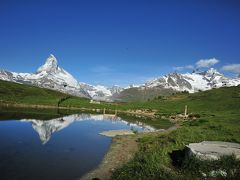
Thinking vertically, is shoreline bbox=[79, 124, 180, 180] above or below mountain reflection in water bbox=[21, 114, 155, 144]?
below

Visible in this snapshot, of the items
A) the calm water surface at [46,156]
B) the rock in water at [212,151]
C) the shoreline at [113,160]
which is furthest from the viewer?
the calm water surface at [46,156]

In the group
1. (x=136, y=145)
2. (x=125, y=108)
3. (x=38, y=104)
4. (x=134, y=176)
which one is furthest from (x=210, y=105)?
(x=134, y=176)

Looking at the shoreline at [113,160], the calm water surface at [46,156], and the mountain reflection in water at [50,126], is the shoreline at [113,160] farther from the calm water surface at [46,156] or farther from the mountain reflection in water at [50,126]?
the mountain reflection in water at [50,126]

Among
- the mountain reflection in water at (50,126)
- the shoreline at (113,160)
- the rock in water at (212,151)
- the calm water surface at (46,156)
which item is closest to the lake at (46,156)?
the calm water surface at (46,156)

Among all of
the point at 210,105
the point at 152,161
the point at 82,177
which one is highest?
the point at 210,105

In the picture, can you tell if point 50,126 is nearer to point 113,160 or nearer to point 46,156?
point 46,156

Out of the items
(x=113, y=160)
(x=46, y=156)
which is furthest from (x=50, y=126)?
(x=113, y=160)

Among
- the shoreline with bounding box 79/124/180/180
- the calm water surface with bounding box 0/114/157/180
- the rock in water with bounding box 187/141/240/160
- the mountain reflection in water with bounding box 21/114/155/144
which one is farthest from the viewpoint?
the mountain reflection in water with bounding box 21/114/155/144

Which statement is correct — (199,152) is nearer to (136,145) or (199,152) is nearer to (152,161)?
(152,161)

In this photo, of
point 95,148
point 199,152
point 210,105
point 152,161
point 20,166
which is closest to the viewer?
point 199,152

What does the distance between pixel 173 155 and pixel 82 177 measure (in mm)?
9622

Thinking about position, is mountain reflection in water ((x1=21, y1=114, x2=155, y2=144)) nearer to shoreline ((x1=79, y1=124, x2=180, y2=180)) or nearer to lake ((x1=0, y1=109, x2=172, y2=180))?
lake ((x1=0, y1=109, x2=172, y2=180))

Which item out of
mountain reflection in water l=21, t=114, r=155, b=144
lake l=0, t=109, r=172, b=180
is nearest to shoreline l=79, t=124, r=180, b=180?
lake l=0, t=109, r=172, b=180

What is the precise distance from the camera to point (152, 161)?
88.5 ft
